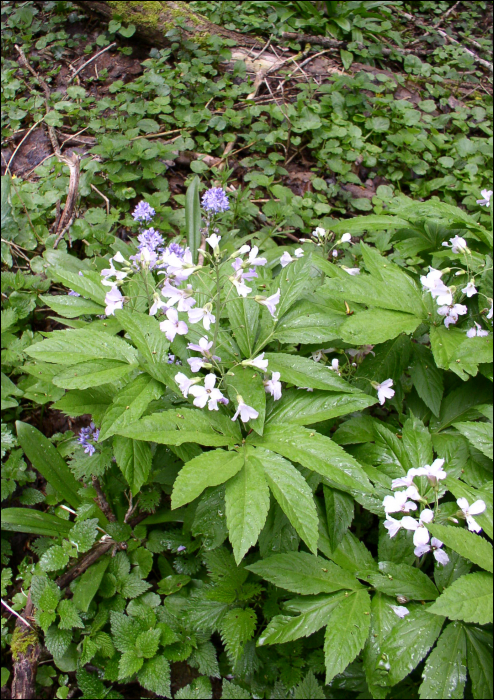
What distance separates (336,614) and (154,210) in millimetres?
2493

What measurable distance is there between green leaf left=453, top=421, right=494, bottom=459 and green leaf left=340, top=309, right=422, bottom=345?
36 cm

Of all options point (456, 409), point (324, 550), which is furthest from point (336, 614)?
point (456, 409)

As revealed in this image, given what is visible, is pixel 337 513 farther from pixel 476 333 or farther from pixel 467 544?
pixel 476 333

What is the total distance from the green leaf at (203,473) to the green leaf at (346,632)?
58 cm

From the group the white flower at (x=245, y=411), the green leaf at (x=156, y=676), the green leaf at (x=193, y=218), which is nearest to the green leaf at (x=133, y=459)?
the white flower at (x=245, y=411)

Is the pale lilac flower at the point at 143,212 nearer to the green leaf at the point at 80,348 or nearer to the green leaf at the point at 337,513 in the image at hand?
the green leaf at the point at 80,348

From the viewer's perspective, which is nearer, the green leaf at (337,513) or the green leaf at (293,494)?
the green leaf at (293,494)

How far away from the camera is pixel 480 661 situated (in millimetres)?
1314

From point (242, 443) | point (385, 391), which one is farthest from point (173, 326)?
point (385, 391)

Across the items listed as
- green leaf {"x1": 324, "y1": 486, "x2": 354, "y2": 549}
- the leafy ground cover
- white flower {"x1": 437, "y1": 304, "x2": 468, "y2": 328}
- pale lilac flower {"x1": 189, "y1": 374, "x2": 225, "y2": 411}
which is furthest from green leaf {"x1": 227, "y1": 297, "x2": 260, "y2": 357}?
white flower {"x1": 437, "y1": 304, "x2": 468, "y2": 328}

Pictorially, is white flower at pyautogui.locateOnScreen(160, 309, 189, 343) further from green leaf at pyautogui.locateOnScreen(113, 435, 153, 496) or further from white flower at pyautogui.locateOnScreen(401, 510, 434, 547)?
white flower at pyautogui.locateOnScreen(401, 510, 434, 547)

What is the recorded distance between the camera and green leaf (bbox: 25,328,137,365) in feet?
4.96

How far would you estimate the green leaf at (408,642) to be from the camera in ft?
4.30

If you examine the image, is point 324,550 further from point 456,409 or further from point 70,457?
point 70,457
